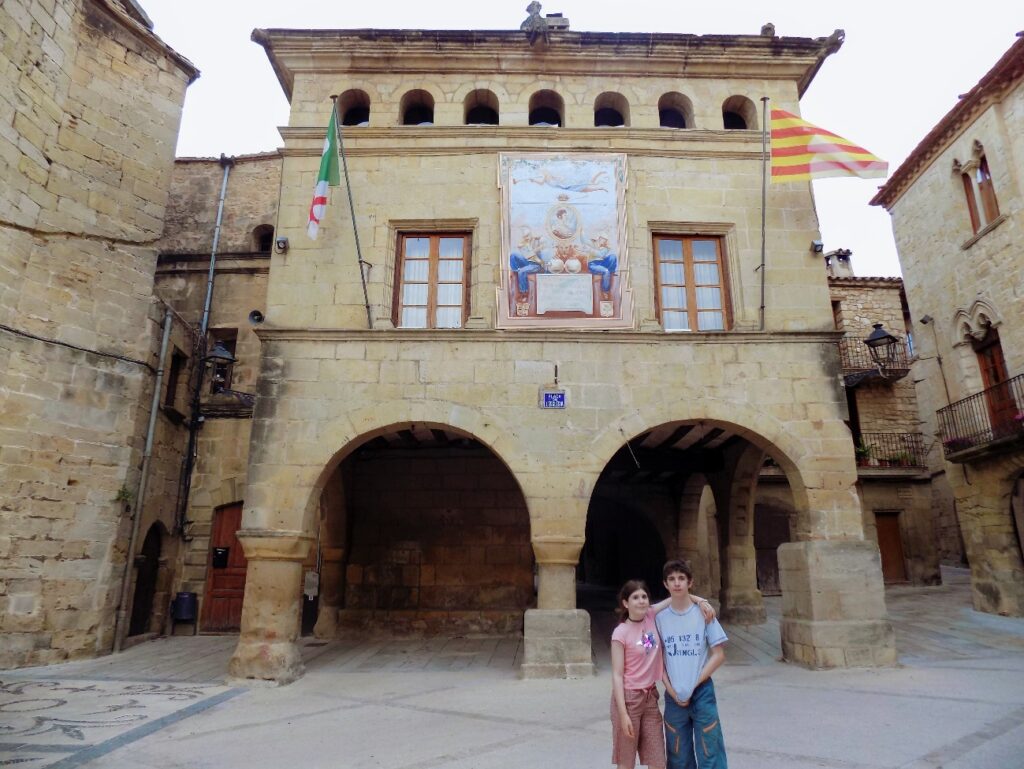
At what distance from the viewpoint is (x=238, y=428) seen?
11383 millimetres

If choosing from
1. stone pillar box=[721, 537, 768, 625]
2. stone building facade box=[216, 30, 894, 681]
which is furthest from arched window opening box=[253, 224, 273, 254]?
stone pillar box=[721, 537, 768, 625]

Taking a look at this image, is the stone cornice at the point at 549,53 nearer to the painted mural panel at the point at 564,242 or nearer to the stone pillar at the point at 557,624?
the painted mural panel at the point at 564,242

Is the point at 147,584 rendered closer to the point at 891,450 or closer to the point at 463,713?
the point at 463,713

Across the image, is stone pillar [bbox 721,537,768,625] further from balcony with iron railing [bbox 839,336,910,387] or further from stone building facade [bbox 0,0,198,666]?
stone building facade [bbox 0,0,198,666]

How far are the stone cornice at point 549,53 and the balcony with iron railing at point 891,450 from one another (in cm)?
1126

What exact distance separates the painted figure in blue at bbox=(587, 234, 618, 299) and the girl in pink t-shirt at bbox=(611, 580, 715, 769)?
5.47m

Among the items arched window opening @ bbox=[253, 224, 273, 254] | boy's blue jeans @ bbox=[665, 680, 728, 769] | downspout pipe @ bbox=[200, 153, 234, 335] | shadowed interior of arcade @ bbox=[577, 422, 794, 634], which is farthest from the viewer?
arched window opening @ bbox=[253, 224, 273, 254]

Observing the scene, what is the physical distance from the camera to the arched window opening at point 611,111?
9.20 metres

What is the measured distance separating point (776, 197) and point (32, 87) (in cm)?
1047

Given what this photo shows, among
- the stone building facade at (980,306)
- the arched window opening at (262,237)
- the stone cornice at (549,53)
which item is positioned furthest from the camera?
the arched window opening at (262,237)

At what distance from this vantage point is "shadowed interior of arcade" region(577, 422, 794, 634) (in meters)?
10.5

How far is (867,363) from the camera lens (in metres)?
17.4

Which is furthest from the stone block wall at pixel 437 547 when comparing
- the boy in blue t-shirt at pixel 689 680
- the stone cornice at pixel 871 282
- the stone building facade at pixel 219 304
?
the stone cornice at pixel 871 282

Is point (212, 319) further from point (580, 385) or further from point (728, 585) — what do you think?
point (728, 585)
